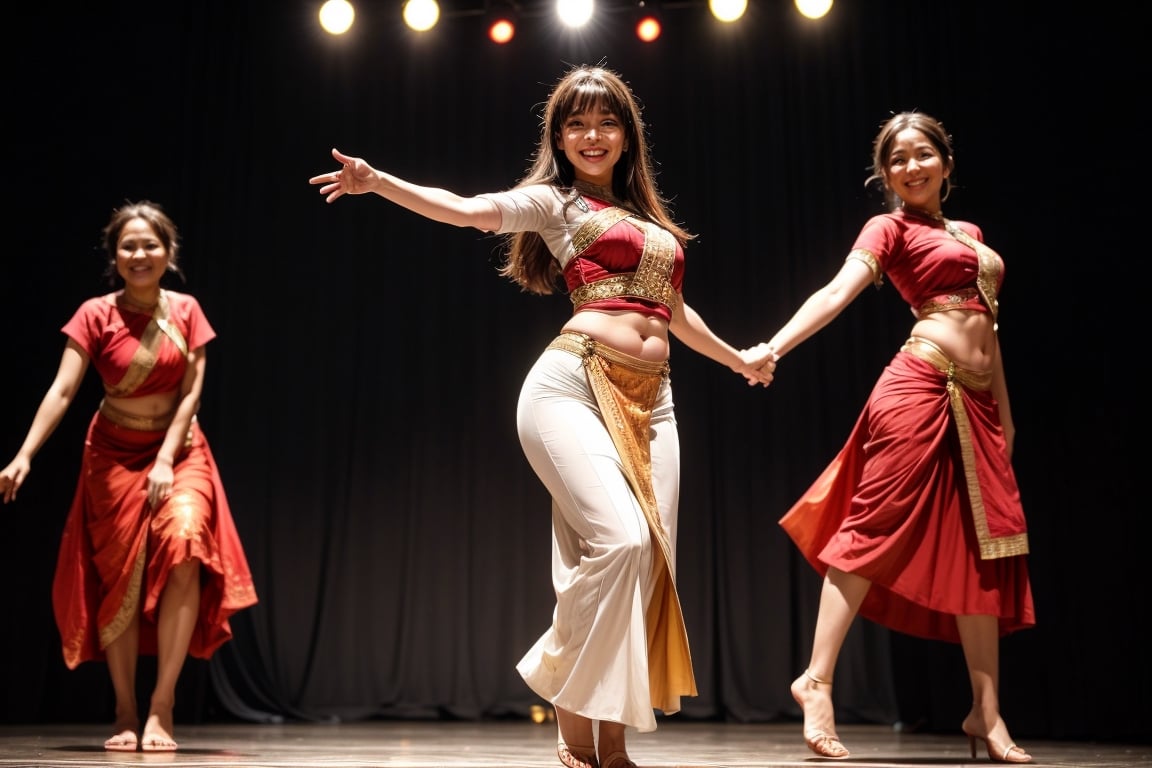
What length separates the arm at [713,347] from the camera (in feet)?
9.29

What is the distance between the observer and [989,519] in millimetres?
3062

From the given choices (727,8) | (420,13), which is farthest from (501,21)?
(727,8)

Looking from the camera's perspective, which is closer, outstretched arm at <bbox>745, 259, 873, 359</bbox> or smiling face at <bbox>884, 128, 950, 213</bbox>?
outstretched arm at <bbox>745, 259, 873, 359</bbox>

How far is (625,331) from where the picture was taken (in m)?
2.50

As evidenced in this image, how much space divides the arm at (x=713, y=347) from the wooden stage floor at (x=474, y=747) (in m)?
0.94

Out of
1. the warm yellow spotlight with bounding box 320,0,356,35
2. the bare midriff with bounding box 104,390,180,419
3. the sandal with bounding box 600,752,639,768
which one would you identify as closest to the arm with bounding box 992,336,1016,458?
the sandal with bounding box 600,752,639,768

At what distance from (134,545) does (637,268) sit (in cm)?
201

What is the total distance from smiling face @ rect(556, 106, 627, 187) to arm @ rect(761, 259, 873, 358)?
66cm

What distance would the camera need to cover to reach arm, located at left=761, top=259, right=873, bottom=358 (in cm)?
301

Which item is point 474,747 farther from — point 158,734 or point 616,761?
point 616,761

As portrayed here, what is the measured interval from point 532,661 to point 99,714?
3544 millimetres

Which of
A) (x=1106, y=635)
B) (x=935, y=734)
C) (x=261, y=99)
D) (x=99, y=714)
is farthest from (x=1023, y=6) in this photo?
(x=99, y=714)

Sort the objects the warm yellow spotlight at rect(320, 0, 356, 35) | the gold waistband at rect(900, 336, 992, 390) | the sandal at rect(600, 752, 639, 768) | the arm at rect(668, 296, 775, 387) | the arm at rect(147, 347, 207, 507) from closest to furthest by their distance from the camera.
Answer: the sandal at rect(600, 752, 639, 768), the arm at rect(668, 296, 775, 387), the gold waistband at rect(900, 336, 992, 390), the arm at rect(147, 347, 207, 507), the warm yellow spotlight at rect(320, 0, 356, 35)

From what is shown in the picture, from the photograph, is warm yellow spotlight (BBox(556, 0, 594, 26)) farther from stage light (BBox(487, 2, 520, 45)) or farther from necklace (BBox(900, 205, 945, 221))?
necklace (BBox(900, 205, 945, 221))
